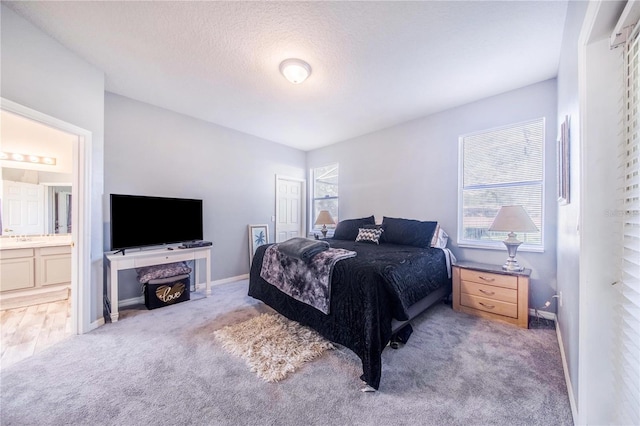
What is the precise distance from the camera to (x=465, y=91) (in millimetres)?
2857

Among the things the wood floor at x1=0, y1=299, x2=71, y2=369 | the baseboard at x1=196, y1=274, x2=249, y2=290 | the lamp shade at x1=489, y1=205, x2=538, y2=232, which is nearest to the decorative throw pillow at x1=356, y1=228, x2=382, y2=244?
the lamp shade at x1=489, y1=205, x2=538, y2=232

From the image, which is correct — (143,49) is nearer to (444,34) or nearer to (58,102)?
(58,102)

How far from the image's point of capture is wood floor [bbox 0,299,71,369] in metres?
1.95

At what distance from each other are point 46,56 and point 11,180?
2.41 metres

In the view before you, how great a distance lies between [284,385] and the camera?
158 cm

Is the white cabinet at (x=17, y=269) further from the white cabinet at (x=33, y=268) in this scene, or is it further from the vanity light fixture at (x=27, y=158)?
the vanity light fixture at (x=27, y=158)

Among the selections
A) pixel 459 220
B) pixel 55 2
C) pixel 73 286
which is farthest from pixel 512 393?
pixel 55 2

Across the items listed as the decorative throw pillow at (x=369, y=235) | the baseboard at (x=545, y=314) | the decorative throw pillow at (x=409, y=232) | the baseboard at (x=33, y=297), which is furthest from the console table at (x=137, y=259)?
the baseboard at (x=545, y=314)

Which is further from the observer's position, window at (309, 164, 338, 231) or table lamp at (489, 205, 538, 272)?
window at (309, 164, 338, 231)

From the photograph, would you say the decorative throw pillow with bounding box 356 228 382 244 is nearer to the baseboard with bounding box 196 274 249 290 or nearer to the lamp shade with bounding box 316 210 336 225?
the lamp shade with bounding box 316 210 336 225

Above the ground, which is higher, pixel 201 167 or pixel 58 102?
pixel 58 102

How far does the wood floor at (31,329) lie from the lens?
1.95 meters

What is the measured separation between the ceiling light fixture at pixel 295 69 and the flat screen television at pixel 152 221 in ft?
7.29

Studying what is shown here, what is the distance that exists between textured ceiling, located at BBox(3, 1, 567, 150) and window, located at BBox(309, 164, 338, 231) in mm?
1870
